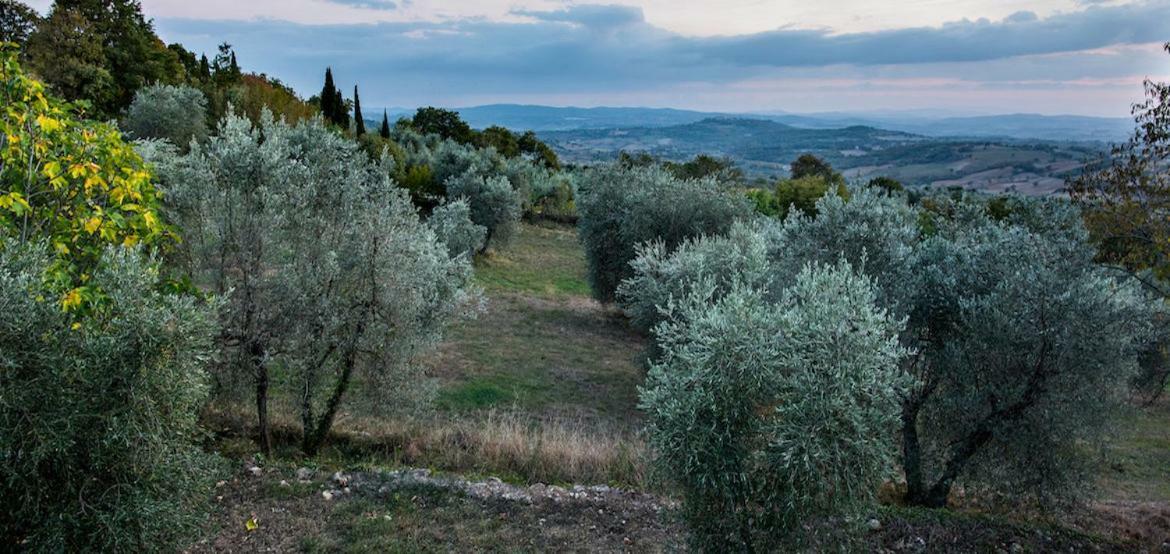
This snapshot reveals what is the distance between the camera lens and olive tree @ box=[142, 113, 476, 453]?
1101 centimetres

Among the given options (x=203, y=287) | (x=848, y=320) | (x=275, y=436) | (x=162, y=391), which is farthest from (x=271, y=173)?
(x=848, y=320)

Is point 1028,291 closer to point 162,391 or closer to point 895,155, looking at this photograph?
point 162,391

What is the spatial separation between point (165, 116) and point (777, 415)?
43.6m

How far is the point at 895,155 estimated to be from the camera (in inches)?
7495

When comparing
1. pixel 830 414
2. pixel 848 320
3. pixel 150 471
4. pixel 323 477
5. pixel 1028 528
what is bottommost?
pixel 1028 528

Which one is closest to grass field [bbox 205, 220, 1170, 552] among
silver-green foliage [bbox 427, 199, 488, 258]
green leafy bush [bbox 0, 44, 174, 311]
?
green leafy bush [bbox 0, 44, 174, 311]

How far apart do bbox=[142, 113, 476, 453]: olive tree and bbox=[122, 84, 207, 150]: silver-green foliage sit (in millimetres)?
31888

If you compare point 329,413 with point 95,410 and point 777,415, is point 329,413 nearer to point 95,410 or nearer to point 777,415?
point 95,410

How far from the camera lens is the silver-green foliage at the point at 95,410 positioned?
554 cm

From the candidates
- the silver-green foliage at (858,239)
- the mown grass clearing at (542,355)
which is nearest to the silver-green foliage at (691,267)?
the silver-green foliage at (858,239)

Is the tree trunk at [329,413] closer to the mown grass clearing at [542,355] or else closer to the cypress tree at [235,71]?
the mown grass clearing at [542,355]

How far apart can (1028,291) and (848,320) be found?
549 cm

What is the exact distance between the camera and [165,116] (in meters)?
39.2

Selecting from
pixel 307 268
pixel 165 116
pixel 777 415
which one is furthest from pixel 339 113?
pixel 777 415
